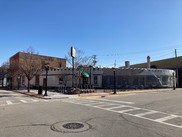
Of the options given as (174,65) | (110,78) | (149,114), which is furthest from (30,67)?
(174,65)

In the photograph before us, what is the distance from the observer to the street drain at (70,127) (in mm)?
8148

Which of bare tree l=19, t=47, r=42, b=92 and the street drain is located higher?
bare tree l=19, t=47, r=42, b=92

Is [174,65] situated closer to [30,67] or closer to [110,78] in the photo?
[110,78]

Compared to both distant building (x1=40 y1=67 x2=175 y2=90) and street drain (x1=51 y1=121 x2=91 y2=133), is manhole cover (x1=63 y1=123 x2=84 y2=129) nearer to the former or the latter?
→ street drain (x1=51 y1=121 x2=91 y2=133)

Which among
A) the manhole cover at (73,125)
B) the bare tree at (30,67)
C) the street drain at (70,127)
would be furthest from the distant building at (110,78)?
the manhole cover at (73,125)

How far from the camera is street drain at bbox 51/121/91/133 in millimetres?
8148

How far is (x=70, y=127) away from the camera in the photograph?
8633 millimetres

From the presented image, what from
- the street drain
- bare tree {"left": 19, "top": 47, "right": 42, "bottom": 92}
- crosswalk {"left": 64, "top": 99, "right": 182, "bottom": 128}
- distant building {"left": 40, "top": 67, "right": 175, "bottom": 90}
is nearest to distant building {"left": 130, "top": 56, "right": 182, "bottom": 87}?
distant building {"left": 40, "top": 67, "right": 175, "bottom": 90}

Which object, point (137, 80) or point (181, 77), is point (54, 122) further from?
point (181, 77)

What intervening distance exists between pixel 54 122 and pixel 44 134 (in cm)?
208

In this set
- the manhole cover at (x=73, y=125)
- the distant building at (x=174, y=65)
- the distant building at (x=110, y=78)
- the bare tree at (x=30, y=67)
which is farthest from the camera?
the distant building at (x=174, y=65)

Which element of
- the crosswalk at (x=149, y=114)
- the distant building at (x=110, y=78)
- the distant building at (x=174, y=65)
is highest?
the distant building at (x=174, y=65)

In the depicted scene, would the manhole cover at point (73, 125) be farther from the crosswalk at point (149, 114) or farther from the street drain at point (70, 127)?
the crosswalk at point (149, 114)

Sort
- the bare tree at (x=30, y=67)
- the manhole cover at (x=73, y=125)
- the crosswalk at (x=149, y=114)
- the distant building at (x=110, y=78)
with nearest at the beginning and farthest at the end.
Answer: the manhole cover at (x=73, y=125) < the crosswalk at (x=149, y=114) < the bare tree at (x=30, y=67) < the distant building at (x=110, y=78)
